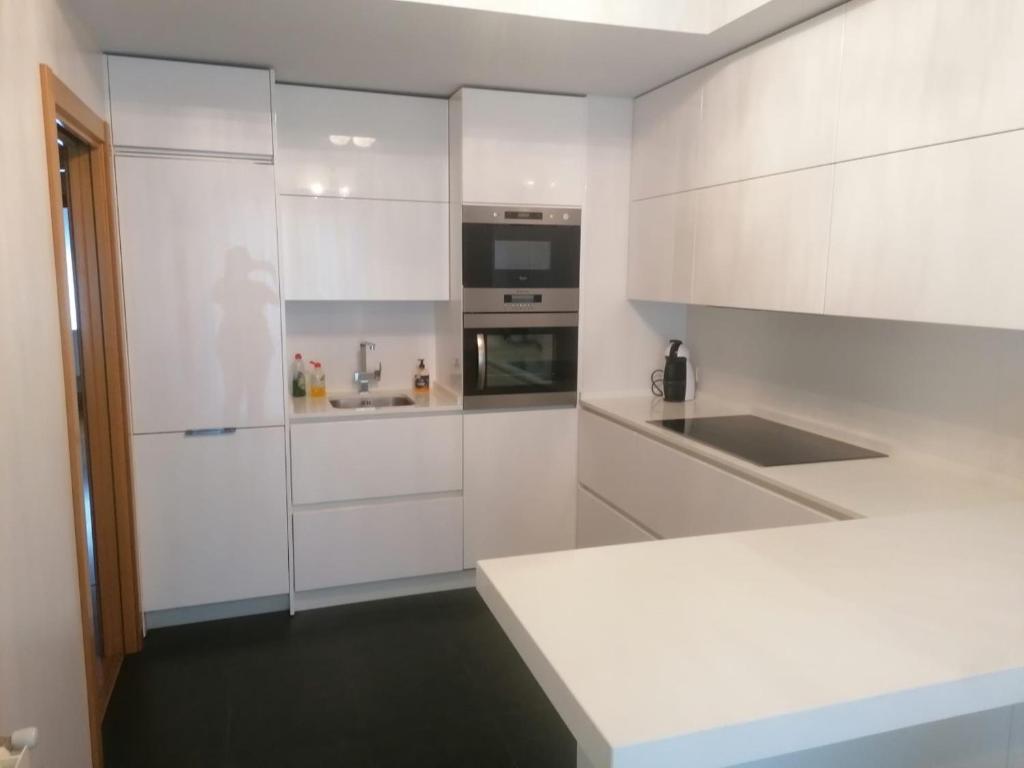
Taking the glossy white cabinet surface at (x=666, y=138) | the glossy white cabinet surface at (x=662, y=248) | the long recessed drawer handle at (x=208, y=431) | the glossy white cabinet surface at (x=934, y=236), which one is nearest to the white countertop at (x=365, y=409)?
the long recessed drawer handle at (x=208, y=431)

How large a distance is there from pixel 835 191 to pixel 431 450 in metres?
1.99

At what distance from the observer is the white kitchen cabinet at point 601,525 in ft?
10.1

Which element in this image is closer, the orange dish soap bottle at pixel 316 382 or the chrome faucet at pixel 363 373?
the orange dish soap bottle at pixel 316 382

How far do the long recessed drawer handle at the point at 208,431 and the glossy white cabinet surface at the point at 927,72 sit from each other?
255cm

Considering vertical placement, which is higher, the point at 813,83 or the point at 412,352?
the point at 813,83

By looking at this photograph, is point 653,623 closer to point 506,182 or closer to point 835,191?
point 835,191

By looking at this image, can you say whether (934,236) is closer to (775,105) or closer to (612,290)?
(775,105)

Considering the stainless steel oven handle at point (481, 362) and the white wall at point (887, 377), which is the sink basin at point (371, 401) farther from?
the white wall at point (887, 377)

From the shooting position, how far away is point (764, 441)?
2594 mm

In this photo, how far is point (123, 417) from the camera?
2.79 metres

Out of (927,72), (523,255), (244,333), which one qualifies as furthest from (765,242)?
(244,333)

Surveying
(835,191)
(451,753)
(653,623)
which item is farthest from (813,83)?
(451,753)

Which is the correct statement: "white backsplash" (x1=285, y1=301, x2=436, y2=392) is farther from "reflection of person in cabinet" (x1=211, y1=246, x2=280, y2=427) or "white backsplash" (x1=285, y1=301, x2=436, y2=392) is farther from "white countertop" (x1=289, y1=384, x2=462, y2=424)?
"reflection of person in cabinet" (x1=211, y1=246, x2=280, y2=427)

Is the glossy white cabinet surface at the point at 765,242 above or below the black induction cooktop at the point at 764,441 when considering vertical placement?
above
